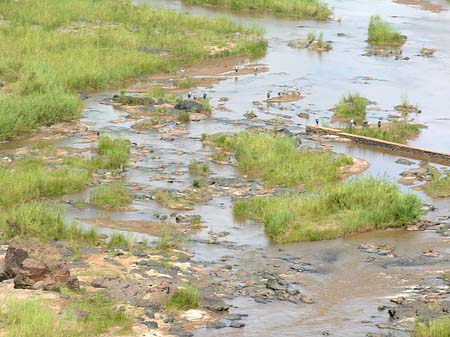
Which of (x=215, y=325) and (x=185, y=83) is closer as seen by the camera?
(x=215, y=325)

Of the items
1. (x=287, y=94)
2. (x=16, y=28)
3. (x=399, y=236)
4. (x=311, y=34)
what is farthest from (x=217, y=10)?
(x=399, y=236)

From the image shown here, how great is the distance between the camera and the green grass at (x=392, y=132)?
19438 millimetres

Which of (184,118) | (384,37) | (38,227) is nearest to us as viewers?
(38,227)

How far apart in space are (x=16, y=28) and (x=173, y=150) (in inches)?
427

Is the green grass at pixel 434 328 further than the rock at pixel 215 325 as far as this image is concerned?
No

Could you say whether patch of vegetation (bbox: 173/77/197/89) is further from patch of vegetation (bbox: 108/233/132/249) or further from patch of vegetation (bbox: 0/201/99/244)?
patch of vegetation (bbox: 108/233/132/249)

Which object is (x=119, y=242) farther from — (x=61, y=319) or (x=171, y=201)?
(x=61, y=319)

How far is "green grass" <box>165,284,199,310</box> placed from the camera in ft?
33.5

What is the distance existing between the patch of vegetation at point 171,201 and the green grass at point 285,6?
2242 cm

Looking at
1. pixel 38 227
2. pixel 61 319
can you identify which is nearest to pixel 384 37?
pixel 38 227

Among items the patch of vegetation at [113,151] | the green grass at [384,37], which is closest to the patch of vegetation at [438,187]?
the patch of vegetation at [113,151]

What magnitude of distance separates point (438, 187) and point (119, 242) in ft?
20.5

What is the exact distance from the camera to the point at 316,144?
18844 mm

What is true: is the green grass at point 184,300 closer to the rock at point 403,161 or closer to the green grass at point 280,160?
the green grass at point 280,160
